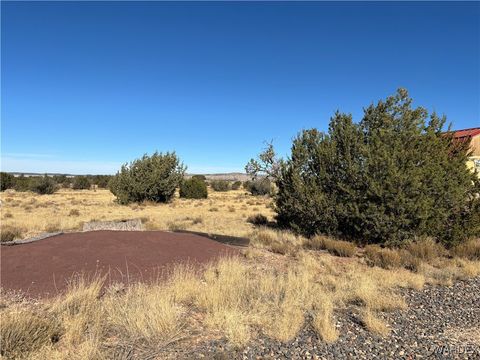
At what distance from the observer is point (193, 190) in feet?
149

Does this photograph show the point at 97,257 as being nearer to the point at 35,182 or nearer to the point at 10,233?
the point at 10,233

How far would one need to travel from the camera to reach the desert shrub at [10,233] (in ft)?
48.0

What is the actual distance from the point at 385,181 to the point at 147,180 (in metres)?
25.8

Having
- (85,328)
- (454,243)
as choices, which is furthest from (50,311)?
(454,243)

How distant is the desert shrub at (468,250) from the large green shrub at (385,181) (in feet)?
1.40

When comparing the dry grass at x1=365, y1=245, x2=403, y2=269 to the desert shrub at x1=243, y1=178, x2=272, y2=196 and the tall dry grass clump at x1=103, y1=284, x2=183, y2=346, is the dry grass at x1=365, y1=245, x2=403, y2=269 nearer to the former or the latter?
the tall dry grass clump at x1=103, y1=284, x2=183, y2=346

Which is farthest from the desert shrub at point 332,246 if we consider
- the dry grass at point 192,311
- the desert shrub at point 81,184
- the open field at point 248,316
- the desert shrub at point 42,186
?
the desert shrub at point 81,184

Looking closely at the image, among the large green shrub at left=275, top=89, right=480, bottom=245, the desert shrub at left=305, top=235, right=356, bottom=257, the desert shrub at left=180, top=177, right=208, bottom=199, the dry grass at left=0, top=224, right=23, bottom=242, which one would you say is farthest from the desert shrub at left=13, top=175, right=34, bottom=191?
the desert shrub at left=305, top=235, right=356, bottom=257

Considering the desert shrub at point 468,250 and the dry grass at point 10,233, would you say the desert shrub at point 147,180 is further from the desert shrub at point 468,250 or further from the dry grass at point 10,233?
the desert shrub at point 468,250

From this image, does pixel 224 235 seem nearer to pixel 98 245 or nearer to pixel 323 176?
pixel 323 176

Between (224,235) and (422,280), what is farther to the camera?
(224,235)

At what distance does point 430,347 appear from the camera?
207 inches

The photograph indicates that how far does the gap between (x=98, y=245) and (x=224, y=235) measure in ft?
23.9

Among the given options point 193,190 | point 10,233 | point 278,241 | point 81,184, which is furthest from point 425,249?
point 81,184
